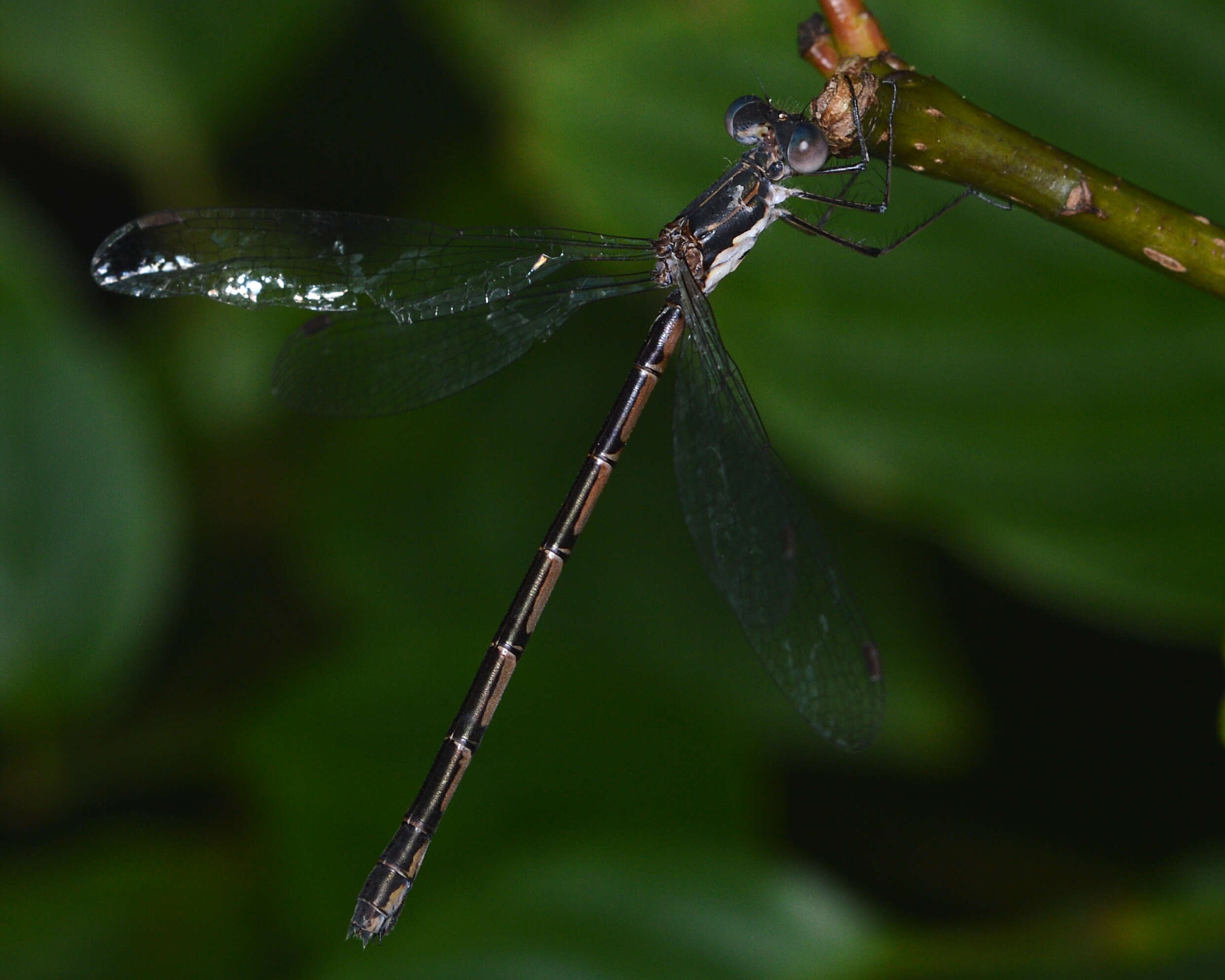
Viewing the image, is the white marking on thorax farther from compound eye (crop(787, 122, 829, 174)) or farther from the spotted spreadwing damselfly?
compound eye (crop(787, 122, 829, 174))

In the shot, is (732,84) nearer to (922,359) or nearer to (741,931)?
(922,359)

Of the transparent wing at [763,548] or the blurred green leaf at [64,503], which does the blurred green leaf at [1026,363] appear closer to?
the transparent wing at [763,548]

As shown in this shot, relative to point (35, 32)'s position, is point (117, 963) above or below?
below

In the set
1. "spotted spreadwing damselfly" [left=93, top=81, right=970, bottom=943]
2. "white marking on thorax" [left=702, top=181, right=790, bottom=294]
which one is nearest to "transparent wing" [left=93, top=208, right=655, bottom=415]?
"spotted spreadwing damselfly" [left=93, top=81, right=970, bottom=943]

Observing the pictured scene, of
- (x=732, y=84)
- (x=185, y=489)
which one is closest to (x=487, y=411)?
(x=185, y=489)

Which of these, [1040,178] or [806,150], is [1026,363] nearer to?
[806,150]

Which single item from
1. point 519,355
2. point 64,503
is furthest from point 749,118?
point 64,503

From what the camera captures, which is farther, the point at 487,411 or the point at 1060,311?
the point at 487,411
